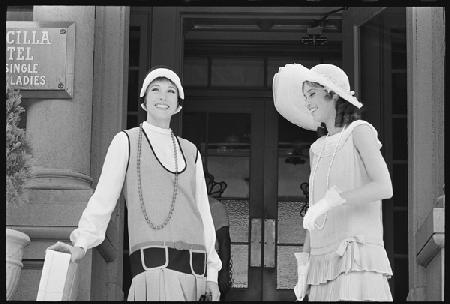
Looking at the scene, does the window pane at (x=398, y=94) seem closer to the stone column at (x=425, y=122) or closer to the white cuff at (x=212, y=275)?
the stone column at (x=425, y=122)

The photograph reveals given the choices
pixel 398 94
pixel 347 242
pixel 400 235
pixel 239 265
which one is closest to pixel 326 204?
pixel 347 242

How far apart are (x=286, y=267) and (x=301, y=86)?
200 inches

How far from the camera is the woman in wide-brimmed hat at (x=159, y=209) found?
20.4ft

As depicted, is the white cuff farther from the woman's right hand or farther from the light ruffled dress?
the woman's right hand

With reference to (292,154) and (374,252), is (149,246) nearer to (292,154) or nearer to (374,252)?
(374,252)

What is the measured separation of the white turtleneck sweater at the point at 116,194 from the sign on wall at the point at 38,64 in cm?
159

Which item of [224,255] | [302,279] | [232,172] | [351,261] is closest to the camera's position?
[351,261]

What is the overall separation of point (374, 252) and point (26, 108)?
9.58 ft

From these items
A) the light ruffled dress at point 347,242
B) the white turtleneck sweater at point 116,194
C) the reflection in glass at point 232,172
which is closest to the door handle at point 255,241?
the reflection in glass at point 232,172

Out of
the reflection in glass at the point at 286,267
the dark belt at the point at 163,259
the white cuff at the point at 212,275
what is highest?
the dark belt at the point at 163,259

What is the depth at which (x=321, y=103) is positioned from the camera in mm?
6254

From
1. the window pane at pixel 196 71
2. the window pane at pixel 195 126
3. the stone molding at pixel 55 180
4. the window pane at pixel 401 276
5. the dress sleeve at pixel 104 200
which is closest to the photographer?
the dress sleeve at pixel 104 200

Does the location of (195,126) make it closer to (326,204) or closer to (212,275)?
(212,275)

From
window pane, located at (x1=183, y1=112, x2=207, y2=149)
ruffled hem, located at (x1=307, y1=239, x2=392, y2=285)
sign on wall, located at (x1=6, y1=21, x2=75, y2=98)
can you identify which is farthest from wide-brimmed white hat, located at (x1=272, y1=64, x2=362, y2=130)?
window pane, located at (x1=183, y1=112, x2=207, y2=149)
